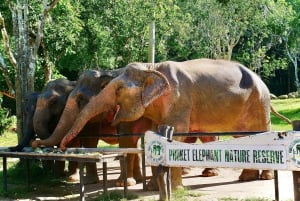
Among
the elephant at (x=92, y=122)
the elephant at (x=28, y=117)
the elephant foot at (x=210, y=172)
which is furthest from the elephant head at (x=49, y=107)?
the elephant foot at (x=210, y=172)

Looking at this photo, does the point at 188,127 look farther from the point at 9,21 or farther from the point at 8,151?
the point at 9,21

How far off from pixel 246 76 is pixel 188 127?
202 centimetres

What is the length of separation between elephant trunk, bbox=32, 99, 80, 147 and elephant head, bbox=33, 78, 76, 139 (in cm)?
78

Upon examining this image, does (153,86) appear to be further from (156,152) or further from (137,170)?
(137,170)

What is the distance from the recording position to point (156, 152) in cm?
821

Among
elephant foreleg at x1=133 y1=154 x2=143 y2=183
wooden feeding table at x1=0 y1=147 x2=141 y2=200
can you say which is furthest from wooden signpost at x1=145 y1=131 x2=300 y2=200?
elephant foreleg at x1=133 y1=154 x2=143 y2=183

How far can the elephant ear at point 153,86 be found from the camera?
10.1m

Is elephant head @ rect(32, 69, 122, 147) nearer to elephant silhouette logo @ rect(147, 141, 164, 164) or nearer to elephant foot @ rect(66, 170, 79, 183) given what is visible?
elephant foot @ rect(66, 170, 79, 183)

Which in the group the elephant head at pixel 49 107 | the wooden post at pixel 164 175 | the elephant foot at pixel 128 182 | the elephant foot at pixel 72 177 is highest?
the elephant head at pixel 49 107

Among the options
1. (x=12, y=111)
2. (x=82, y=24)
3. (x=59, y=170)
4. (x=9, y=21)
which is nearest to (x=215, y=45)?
(x=12, y=111)

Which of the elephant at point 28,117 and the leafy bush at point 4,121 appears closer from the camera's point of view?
the elephant at point 28,117

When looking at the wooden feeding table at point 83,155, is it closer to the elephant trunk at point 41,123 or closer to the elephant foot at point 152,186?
the elephant foot at point 152,186

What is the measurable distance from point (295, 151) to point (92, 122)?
609 cm

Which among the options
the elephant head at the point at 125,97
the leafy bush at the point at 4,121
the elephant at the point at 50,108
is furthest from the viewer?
the leafy bush at the point at 4,121
